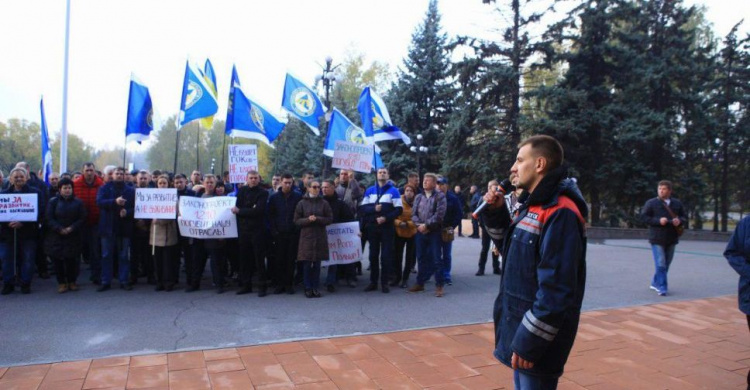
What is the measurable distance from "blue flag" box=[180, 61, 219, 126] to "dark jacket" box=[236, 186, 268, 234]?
7.72 feet

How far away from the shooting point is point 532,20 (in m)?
23.5

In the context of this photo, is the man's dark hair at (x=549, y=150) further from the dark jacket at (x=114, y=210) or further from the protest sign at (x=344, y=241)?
the dark jacket at (x=114, y=210)

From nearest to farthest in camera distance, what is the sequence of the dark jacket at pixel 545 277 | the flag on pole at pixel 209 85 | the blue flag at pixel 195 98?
the dark jacket at pixel 545 277 < the blue flag at pixel 195 98 < the flag on pole at pixel 209 85

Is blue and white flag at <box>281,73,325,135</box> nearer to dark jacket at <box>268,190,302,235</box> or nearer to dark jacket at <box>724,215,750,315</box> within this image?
dark jacket at <box>268,190,302,235</box>

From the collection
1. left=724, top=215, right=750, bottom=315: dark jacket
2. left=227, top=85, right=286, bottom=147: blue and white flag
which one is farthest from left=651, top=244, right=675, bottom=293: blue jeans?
left=227, top=85, right=286, bottom=147: blue and white flag

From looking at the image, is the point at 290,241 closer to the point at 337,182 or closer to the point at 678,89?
the point at 337,182

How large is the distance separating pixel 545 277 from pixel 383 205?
609 cm

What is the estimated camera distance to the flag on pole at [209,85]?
9.80 meters

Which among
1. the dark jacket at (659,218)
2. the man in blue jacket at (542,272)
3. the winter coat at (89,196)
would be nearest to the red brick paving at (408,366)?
the man in blue jacket at (542,272)

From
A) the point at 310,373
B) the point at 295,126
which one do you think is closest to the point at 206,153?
the point at 295,126

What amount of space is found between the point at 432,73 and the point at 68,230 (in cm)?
2264

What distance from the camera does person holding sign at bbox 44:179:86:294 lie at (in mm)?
7559

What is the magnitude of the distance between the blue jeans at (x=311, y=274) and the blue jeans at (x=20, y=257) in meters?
4.44

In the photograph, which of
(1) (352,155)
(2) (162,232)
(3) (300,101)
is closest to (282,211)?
(1) (352,155)
